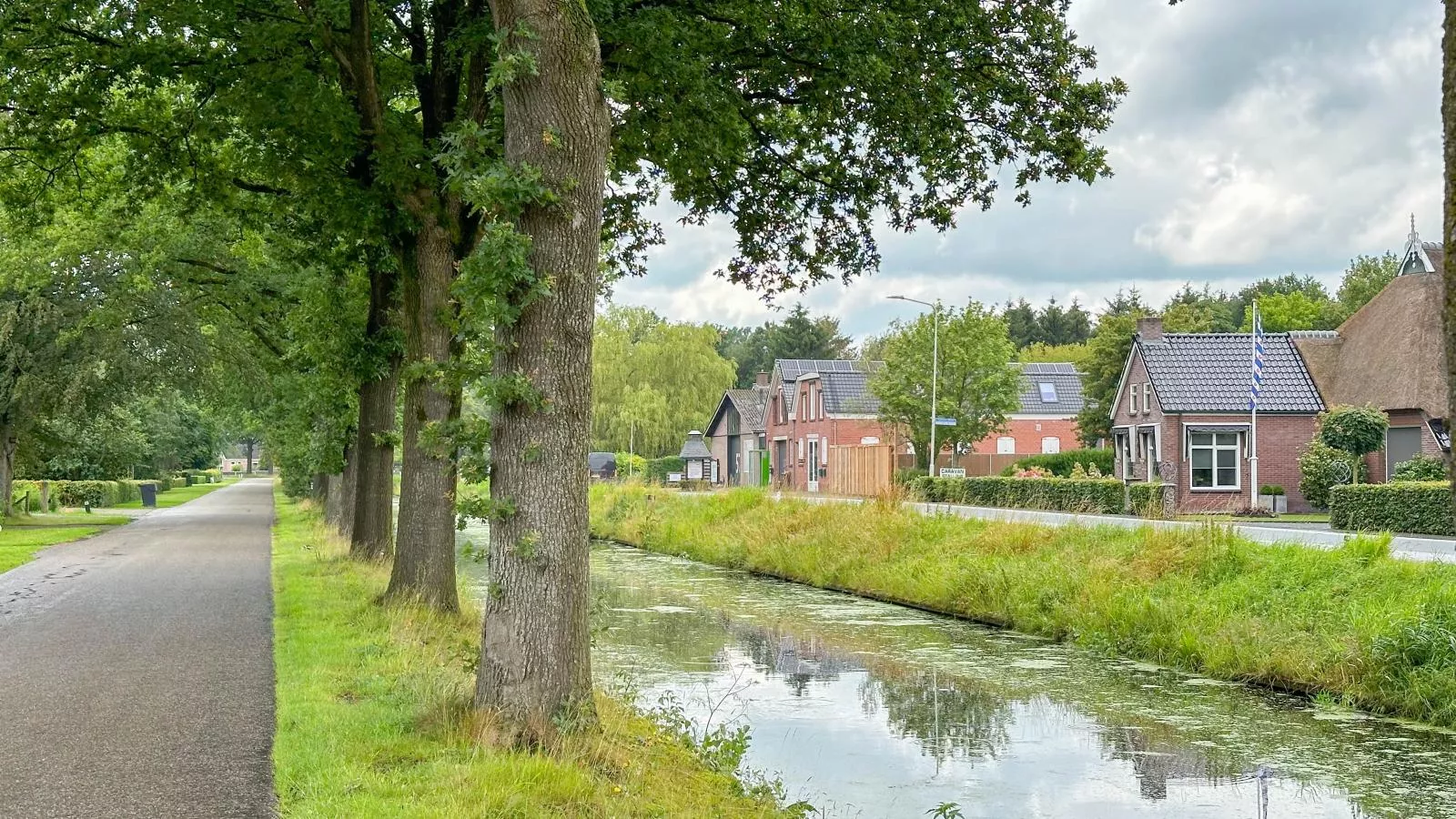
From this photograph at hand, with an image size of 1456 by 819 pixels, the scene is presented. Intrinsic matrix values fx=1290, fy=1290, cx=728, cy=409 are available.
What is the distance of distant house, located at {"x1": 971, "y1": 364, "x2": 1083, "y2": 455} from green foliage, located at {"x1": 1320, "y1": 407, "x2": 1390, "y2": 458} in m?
29.6

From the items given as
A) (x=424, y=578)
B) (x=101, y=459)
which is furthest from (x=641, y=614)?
(x=101, y=459)

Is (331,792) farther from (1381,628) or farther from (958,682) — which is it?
(1381,628)

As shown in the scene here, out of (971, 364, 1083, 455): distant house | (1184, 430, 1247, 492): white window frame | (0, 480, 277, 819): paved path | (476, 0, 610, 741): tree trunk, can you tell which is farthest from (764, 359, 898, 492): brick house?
(476, 0, 610, 741): tree trunk

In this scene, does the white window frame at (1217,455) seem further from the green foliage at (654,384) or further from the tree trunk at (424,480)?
the green foliage at (654,384)

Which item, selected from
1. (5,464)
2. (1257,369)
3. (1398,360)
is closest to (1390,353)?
(1398,360)

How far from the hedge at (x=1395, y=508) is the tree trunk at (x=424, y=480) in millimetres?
18068

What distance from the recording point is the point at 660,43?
10969mm

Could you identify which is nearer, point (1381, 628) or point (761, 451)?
point (1381, 628)

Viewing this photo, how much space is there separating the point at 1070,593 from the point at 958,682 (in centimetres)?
440

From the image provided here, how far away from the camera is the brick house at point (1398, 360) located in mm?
36656

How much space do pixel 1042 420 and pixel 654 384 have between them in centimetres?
2675

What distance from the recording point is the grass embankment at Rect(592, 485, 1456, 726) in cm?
1229

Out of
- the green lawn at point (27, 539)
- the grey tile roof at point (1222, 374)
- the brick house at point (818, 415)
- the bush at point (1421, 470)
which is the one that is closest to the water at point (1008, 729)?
the green lawn at point (27, 539)

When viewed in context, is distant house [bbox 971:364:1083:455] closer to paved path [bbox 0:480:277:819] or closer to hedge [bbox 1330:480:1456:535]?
hedge [bbox 1330:480:1456:535]
